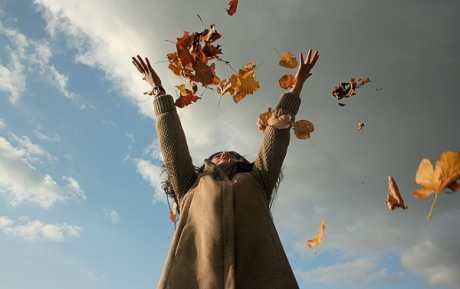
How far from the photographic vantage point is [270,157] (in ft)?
9.77

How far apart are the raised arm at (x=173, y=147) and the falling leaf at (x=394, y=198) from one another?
1.27 meters

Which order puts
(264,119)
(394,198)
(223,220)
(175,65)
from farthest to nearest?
(175,65)
(264,119)
(394,198)
(223,220)

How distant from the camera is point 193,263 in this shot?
2.56 metres

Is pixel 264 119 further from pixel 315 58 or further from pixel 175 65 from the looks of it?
pixel 175 65

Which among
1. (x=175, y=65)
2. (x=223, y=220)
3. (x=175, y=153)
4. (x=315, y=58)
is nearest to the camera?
(x=223, y=220)

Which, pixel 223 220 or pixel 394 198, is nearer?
pixel 223 220

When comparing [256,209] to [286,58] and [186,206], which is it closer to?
[186,206]

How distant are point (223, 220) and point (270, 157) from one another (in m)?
0.59

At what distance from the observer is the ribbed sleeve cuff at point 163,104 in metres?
3.12

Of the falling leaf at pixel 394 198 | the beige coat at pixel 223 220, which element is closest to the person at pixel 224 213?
the beige coat at pixel 223 220

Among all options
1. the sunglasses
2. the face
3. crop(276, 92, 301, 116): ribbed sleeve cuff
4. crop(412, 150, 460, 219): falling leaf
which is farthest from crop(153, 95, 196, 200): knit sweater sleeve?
crop(412, 150, 460, 219): falling leaf

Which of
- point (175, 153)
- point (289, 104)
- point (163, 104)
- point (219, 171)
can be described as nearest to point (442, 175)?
point (289, 104)

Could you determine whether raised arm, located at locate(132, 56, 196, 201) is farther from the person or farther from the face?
the face

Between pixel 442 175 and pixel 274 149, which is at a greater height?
pixel 274 149
